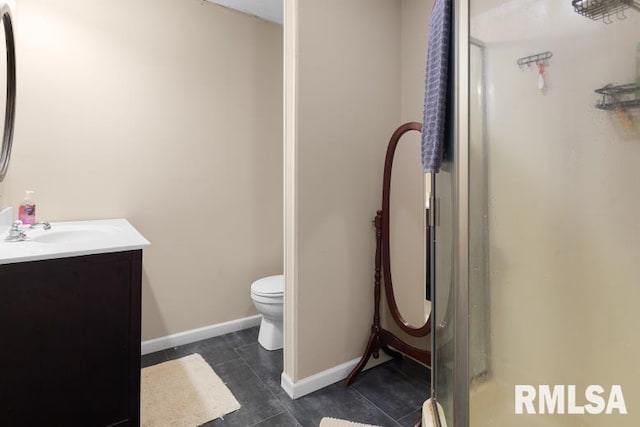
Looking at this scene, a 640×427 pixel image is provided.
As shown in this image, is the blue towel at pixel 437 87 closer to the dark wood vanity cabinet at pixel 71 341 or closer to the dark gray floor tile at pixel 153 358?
the dark wood vanity cabinet at pixel 71 341

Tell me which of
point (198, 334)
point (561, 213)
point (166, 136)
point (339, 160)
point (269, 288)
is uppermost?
point (166, 136)

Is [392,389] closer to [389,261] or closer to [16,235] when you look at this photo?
[389,261]

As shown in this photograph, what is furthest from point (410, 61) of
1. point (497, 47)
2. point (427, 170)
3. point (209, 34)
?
point (209, 34)

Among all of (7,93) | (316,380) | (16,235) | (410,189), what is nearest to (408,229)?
(410,189)

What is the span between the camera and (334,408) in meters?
1.62

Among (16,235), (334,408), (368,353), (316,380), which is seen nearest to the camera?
(16,235)

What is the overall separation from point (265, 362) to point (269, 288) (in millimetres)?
446

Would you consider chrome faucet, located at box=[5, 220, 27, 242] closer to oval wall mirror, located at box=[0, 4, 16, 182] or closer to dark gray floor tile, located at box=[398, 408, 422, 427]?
oval wall mirror, located at box=[0, 4, 16, 182]

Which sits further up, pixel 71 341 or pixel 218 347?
pixel 71 341

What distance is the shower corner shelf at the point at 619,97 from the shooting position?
1.15 meters

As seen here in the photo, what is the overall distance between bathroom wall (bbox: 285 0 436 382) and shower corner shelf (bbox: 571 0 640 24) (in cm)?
89

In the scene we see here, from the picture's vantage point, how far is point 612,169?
116cm

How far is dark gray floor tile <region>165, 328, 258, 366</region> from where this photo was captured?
2.09 m

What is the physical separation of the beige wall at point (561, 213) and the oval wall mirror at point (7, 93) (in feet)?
6.91
